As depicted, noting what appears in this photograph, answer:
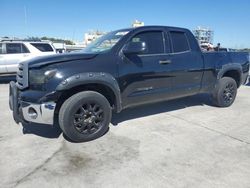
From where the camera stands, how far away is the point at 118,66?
4.01m

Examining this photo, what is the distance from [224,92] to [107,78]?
3437mm

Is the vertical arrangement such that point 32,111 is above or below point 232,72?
below

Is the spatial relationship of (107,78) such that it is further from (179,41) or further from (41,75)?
(179,41)

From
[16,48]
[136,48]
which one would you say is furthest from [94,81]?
[16,48]

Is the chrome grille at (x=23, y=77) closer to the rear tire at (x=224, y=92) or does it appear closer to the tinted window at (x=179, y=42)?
the tinted window at (x=179, y=42)

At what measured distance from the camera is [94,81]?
373cm

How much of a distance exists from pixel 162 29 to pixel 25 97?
2.84 m

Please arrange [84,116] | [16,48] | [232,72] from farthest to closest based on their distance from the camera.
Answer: [16,48] < [232,72] < [84,116]

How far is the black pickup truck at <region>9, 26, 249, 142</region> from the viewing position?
3514mm

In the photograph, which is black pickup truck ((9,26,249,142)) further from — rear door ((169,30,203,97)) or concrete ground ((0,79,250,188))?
concrete ground ((0,79,250,188))

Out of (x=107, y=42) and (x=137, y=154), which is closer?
(x=137, y=154)

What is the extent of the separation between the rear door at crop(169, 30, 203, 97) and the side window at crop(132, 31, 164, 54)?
0.94ft

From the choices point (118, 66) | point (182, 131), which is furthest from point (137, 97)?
point (182, 131)

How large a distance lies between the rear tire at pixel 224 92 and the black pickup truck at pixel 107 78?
1.56 ft
